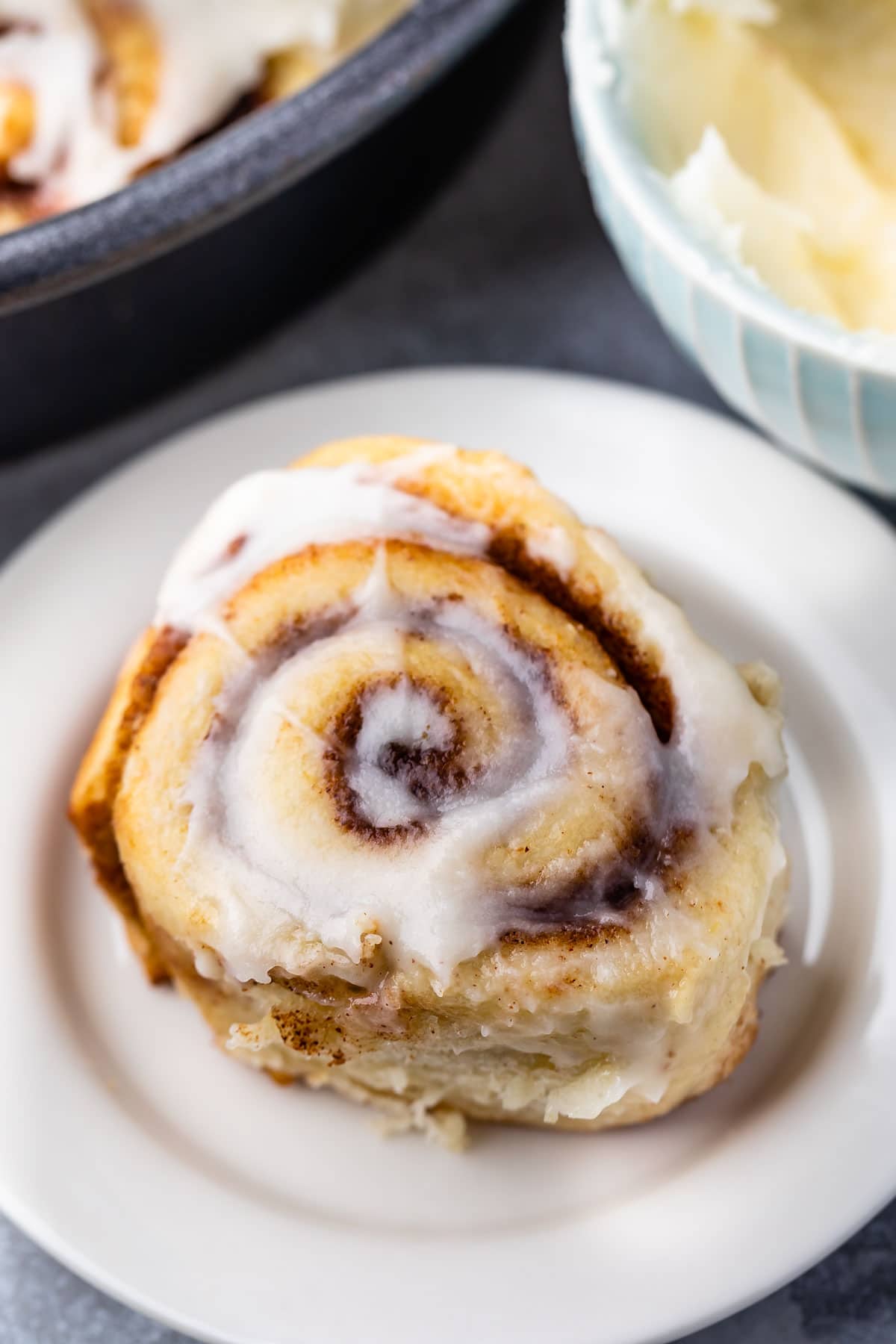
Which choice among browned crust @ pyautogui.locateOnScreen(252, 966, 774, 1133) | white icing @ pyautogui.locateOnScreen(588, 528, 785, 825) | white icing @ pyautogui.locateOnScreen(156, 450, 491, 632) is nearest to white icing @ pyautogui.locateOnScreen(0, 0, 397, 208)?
white icing @ pyautogui.locateOnScreen(156, 450, 491, 632)

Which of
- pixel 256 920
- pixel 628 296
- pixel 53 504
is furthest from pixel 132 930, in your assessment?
pixel 628 296

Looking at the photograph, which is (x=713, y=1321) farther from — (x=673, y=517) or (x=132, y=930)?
(x=673, y=517)

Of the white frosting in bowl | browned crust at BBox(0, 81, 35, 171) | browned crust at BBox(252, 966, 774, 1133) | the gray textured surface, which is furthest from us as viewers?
the gray textured surface

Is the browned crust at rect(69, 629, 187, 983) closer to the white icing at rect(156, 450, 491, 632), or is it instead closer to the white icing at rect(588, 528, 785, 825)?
the white icing at rect(156, 450, 491, 632)

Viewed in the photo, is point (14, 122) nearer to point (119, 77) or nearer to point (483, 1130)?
point (119, 77)

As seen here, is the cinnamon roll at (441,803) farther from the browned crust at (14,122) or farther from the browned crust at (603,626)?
the browned crust at (14,122)
